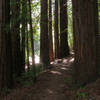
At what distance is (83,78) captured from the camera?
6.92 metres

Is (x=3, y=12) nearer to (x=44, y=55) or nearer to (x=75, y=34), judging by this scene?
(x=75, y=34)

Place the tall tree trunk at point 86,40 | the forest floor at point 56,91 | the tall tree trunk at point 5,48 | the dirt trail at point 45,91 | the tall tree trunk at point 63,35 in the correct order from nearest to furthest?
1. the forest floor at point 56,91
2. the dirt trail at point 45,91
3. the tall tree trunk at point 86,40
4. the tall tree trunk at point 5,48
5. the tall tree trunk at point 63,35

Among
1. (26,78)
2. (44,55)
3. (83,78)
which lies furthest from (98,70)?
(44,55)

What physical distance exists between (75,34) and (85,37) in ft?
1.80

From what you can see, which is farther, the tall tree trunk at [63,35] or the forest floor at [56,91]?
the tall tree trunk at [63,35]

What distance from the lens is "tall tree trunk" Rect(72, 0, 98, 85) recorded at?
6797mm

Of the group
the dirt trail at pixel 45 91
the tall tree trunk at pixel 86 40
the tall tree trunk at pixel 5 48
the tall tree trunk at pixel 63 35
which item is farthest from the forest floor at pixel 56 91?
the tall tree trunk at pixel 63 35

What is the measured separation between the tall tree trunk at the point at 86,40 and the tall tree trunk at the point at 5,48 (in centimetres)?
342

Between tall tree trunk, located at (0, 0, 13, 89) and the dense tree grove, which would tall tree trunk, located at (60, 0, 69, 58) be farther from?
tall tree trunk, located at (0, 0, 13, 89)

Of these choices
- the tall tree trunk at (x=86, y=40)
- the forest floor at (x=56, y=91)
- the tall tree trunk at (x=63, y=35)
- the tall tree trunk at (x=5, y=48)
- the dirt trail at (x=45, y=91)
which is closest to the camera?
the forest floor at (x=56, y=91)

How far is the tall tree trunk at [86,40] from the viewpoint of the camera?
6797mm

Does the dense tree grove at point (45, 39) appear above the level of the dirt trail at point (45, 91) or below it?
above

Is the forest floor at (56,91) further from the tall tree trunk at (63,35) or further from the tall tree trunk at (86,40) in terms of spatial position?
the tall tree trunk at (63,35)

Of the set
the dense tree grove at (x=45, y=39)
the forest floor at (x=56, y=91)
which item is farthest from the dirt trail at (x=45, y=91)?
the dense tree grove at (x=45, y=39)
